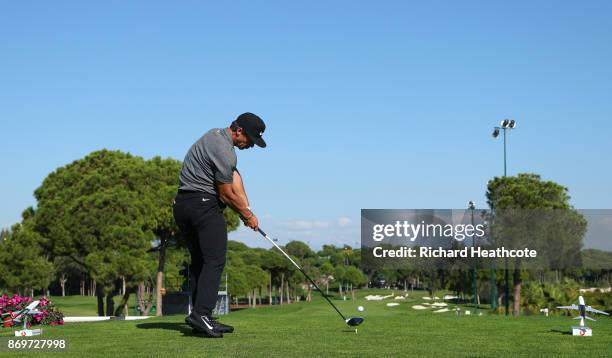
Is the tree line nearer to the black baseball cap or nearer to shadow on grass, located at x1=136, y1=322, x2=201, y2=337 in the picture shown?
shadow on grass, located at x1=136, y1=322, x2=201, y2=337

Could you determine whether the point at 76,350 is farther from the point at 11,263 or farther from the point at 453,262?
the point at 453,262

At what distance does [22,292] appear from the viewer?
4197cm

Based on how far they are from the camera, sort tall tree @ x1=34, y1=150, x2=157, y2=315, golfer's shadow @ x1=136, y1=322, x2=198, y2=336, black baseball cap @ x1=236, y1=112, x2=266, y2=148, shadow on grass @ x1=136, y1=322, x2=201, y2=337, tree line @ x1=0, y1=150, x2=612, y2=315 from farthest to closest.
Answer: tree line @ x1=0, y1=150, x2=612, y2=315 → tall tree @ x1=34, y1=150, x2=157, y2=315 → golfer's shadow @ x1=136, y1=322, x2=198, y2=336 → shadow on grass @ x1=136, y1=322, x2=201, y2=337 → black baseball cap @ x1=236, y1=112, x2=266, y2=148

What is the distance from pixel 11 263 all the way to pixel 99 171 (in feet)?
23.6

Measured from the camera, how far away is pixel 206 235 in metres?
8.15

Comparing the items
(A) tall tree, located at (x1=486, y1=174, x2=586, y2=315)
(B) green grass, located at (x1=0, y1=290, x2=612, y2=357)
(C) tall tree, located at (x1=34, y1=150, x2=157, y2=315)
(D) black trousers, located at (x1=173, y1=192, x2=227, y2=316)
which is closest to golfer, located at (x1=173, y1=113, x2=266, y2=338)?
(D) black trousers, located at (x1=173, y1=192, x2=227, y2=316)

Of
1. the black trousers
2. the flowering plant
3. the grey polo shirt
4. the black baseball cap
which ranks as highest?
the black baseball cap

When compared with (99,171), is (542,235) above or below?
below

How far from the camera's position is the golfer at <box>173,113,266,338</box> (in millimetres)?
7992

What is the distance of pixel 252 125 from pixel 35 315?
560 cm

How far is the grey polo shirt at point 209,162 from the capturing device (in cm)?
794

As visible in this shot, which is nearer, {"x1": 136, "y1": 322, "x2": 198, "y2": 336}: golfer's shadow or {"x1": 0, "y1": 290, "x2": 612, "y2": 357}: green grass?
{"x1": 0, "y1": 290, "x2": 612, "y2": 357}: green grass

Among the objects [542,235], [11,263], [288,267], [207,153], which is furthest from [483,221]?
[288,267]

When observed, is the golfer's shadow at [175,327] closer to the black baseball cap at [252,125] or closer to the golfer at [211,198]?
the golfer at [211,198]
